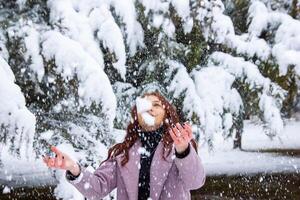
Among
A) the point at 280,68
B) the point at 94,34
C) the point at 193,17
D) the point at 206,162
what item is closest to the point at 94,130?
the point at 94,34

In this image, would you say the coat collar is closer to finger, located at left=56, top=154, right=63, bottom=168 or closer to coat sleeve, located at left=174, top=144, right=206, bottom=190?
coat sleeve, located at left=174, top=144, right=206, bottom=190

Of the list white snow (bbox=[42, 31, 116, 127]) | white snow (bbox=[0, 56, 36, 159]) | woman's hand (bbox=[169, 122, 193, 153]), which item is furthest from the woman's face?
white snow (bbox=[42, 31, 116, 127])

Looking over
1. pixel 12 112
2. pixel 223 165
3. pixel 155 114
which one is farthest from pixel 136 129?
pixel 223 165

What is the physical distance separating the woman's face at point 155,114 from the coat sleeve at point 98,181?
28cm

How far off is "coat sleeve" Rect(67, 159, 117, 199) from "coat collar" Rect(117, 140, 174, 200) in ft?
0.27

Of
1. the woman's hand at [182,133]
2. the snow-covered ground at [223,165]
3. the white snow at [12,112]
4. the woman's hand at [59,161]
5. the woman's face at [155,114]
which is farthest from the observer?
the snow-covered ground at [223,165]

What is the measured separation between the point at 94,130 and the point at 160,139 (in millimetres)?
4129

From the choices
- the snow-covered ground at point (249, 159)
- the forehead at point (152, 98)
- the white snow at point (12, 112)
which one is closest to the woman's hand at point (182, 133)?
the forehead at point (152, 98)

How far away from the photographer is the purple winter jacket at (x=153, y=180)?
2654mm

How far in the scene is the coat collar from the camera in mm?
2695

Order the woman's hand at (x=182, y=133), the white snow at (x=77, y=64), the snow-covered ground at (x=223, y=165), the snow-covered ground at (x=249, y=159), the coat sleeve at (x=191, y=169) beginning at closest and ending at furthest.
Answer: the woman's hand at (x=182, y=133) → the coat sleeve at (x=191, y=169) → the white snow at (x=77, y=64) → the snow-covered ground at (x=223, y=165) → the snow-covered ground at (x=249, y=159)

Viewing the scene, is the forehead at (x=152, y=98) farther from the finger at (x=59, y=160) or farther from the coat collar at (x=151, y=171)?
the finger at (x=59, y=160)

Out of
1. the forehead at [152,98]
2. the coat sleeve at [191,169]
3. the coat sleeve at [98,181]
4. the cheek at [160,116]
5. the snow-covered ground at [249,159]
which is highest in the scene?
the forehead at [152,98]

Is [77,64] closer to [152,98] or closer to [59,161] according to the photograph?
[152,98]
